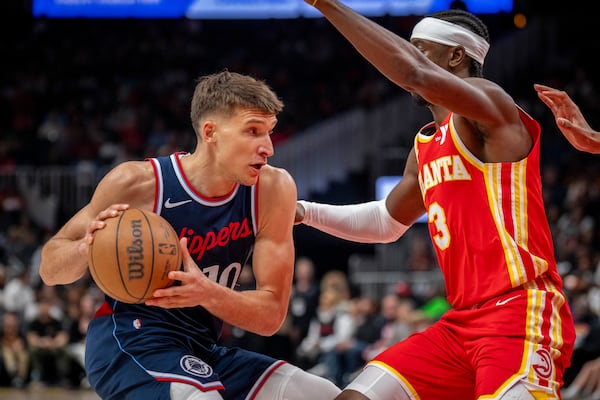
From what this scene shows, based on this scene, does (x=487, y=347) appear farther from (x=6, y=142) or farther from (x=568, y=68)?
(x=568, y=68)

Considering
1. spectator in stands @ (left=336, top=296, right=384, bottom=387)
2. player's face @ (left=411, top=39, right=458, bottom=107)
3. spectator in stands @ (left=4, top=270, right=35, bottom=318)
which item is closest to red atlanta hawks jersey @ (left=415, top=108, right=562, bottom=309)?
player's face @ (left=411, top=39, right=458, bottom=107)

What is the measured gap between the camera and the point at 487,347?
4.01 m

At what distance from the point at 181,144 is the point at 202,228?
15.8 m

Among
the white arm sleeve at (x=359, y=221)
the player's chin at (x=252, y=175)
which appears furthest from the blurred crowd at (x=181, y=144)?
the player's chin at (x=252, y=175)

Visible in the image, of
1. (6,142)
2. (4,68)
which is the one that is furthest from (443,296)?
(4,68)

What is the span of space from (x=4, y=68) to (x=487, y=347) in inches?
854

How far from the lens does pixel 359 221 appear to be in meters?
5.11

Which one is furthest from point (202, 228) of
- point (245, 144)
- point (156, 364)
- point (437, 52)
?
point (437, 52)

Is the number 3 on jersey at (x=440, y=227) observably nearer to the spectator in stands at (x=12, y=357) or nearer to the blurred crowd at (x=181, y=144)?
the blurred crowd at (x=181, y=144)

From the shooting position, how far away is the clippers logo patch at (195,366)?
4.01 metres

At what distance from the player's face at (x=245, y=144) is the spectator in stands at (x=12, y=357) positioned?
9.80m

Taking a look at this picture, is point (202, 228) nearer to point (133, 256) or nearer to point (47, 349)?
point (133, 256)

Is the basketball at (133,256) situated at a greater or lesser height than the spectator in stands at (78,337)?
greater

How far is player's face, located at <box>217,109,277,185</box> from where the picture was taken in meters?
4.20
